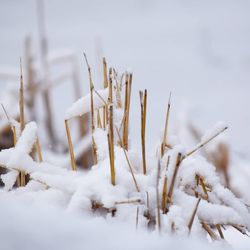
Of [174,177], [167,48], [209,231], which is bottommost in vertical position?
[167,48]

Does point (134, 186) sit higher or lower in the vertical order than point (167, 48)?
higher

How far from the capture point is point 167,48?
7223mm

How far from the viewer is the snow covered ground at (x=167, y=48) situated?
479 centimetres

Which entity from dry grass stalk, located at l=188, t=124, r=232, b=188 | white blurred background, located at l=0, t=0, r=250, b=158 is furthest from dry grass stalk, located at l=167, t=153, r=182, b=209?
white blurred background, located at l=0, t=0, r=250, b=158

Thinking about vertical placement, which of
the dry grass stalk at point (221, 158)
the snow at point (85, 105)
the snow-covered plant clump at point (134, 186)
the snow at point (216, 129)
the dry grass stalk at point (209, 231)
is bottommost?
the dry grass stalk at point (221, 158)

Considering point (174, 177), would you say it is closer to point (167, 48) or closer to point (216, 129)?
point (216, 129)

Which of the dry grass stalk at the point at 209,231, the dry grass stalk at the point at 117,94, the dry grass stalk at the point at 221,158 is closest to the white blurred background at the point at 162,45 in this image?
the dry grass stalk at the point at 221,158

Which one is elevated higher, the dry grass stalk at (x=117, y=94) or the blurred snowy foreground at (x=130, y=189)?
the dry grass stalk at (x=117, y=94)

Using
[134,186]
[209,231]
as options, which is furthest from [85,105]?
[209,231]

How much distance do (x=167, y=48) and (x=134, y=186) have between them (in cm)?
671

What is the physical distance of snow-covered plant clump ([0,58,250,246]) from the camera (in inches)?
27.1

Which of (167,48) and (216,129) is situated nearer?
(216,129)

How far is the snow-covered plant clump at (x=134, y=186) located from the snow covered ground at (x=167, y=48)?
1.70m

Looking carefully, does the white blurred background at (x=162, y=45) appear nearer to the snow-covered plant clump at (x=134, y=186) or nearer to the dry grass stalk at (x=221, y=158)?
the dry grass stalk at (x=221, y=158)
